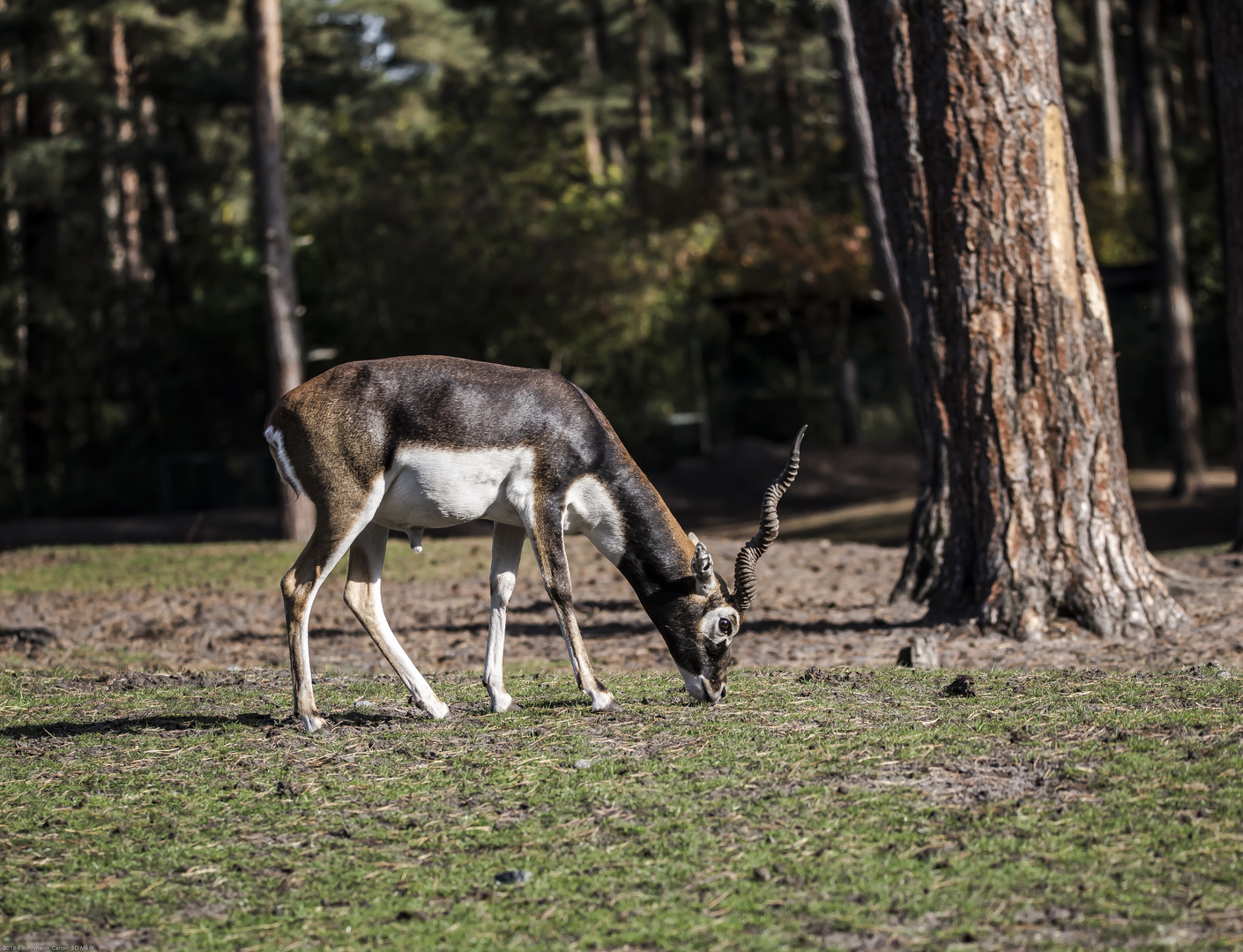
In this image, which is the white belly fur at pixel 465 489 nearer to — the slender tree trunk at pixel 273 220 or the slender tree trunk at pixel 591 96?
the slender tree trunk at pixel 273 220

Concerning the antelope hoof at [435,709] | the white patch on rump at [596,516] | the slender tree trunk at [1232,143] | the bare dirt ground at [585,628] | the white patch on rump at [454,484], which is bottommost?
the bare dirt ground at [585,628]

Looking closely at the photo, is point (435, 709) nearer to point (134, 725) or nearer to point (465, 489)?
point (465, 489)

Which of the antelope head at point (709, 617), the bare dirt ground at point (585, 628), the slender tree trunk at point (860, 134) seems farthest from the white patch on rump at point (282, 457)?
the slender tree trunk at point (860, 134)

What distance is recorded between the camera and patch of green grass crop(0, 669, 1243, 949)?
3.69 m

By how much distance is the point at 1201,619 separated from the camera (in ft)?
29.8

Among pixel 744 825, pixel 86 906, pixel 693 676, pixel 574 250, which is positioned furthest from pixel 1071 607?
pixel 574 250

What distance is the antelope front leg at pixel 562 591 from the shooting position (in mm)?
5961

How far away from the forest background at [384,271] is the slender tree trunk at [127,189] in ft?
0.32

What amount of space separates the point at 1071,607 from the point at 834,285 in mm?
22247

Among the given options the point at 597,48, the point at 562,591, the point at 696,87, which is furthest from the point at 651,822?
the point at 696,87

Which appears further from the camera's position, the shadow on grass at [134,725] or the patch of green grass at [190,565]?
the patch of green grass at [190,565]

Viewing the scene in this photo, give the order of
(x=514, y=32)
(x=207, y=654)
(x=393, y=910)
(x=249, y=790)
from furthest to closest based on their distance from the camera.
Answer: (x=514, y=32) → (x=207, y=654) → (x=249, y=790) → (x=393, y=910)

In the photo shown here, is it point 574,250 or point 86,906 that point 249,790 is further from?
point 574,250

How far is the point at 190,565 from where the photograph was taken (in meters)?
15.3
